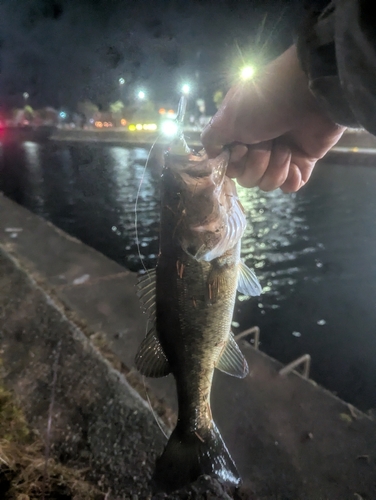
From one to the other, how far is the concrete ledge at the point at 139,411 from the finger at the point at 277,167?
2076mm

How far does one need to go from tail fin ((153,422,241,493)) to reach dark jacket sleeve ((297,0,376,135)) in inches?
71.9

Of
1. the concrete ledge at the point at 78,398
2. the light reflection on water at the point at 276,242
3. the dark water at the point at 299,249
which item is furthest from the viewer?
the light reflection on water at the point at 276,242

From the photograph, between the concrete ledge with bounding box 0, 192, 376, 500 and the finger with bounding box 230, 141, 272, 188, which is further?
the concrete ledge with bounding box 0, 192, 376, 500

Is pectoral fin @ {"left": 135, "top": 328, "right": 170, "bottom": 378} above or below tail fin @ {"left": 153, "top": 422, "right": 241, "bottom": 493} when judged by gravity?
above

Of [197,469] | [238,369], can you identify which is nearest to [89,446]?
[197,469]

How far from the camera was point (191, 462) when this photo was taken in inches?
79.9

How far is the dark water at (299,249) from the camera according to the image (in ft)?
18.7

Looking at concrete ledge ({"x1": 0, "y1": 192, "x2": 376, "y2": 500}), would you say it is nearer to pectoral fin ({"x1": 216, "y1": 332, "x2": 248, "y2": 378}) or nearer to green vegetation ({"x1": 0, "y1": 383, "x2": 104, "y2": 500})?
green vegetation ({"x1": 0, "y1": 383, "x2": 104, "y2": 500})

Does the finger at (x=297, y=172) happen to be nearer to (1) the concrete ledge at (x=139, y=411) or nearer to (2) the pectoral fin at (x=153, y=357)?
(2) the pectoral fin at (x=153, y=357)

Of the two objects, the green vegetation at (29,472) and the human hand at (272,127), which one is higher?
the human hand at (272,127)

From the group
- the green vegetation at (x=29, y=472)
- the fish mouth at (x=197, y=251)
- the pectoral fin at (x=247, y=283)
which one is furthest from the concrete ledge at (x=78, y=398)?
the fish mouth at (x=197, y=251)

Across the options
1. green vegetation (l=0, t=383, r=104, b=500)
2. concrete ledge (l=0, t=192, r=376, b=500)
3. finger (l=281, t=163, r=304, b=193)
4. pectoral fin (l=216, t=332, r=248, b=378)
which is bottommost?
concrete ledge (l=0, t=192, r=376, b=500)

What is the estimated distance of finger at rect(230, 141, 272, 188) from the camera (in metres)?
→ 2.05

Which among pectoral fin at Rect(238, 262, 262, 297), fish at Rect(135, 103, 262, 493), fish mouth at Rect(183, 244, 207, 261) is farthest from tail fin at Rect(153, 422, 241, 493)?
fish mouth at Rect(183, 244, 207, 261)
